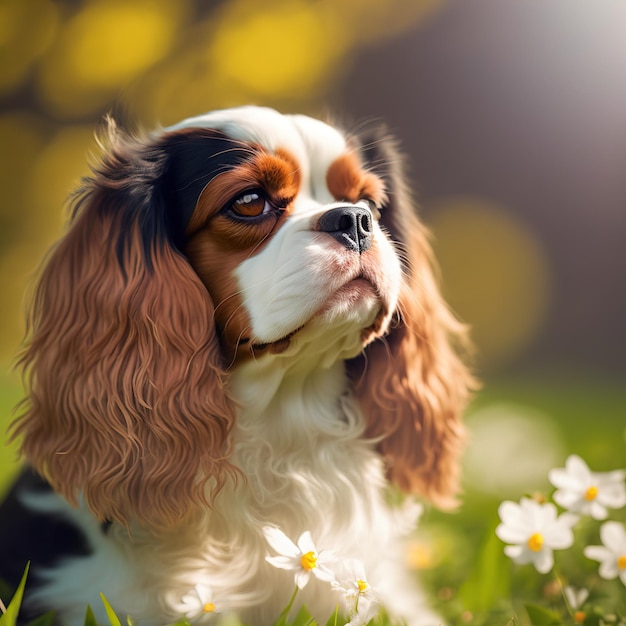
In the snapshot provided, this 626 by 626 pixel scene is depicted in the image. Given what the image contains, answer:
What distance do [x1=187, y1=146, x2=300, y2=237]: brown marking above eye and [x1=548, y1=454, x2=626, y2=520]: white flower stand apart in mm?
918

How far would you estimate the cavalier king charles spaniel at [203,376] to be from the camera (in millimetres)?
1474

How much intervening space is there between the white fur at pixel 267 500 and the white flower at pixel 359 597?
137mm

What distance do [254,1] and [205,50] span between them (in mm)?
207

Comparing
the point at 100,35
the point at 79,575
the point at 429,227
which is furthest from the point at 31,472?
the point at 429,227

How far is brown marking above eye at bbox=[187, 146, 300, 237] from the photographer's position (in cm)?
149

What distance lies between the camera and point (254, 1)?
2.06 m

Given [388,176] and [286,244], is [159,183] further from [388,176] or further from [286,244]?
[388,176]

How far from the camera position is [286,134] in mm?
1565

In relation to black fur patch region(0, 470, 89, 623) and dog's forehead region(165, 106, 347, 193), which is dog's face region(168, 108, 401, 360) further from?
black fur patch region(0, 470, 89, 623)

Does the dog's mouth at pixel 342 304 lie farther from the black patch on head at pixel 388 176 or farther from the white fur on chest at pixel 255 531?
the black patch on head at pixel 388 176

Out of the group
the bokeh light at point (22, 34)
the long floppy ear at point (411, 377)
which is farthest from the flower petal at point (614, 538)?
the bokeh light at point (22, 34)

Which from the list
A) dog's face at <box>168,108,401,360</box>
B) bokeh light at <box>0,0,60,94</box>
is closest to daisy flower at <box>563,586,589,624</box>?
dog's face at <box>168,108,401,360</box>

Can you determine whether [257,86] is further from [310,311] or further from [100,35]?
[310,311]

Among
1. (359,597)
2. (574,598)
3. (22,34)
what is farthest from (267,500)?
(22,34)
